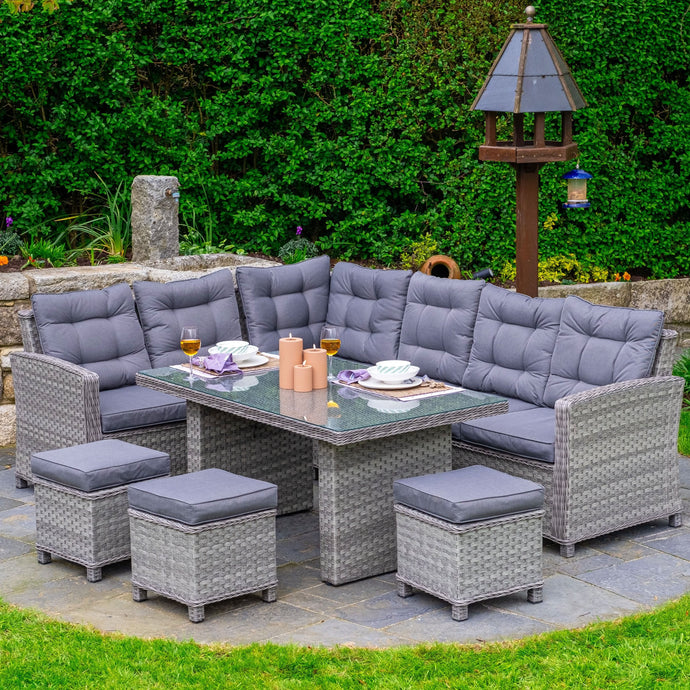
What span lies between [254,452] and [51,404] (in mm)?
1175

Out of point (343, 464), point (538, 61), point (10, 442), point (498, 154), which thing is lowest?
point (10, 442)

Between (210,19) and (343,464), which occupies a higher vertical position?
(210,19)

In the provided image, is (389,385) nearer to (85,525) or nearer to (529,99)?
(85,525)

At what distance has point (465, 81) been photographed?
917 centimetres

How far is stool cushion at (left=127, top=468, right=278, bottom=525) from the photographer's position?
4.63 m

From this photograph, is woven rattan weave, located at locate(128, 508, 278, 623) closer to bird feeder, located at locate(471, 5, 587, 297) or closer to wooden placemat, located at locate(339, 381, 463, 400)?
wooden placemat, located at locate(339, 381, 463, 400)

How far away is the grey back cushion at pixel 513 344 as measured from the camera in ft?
20.1

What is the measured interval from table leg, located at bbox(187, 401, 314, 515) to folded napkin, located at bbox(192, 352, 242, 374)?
0.63ft

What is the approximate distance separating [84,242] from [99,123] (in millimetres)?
890

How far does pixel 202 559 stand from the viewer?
465 centimetres

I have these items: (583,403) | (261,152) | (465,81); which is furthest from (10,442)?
(465,81)

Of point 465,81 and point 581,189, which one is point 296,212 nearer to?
point 465,81

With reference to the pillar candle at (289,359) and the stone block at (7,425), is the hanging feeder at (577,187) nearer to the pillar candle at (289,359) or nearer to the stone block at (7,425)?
the pillar candle at (289,359)

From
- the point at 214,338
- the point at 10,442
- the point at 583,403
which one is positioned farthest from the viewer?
the point at 10,442
